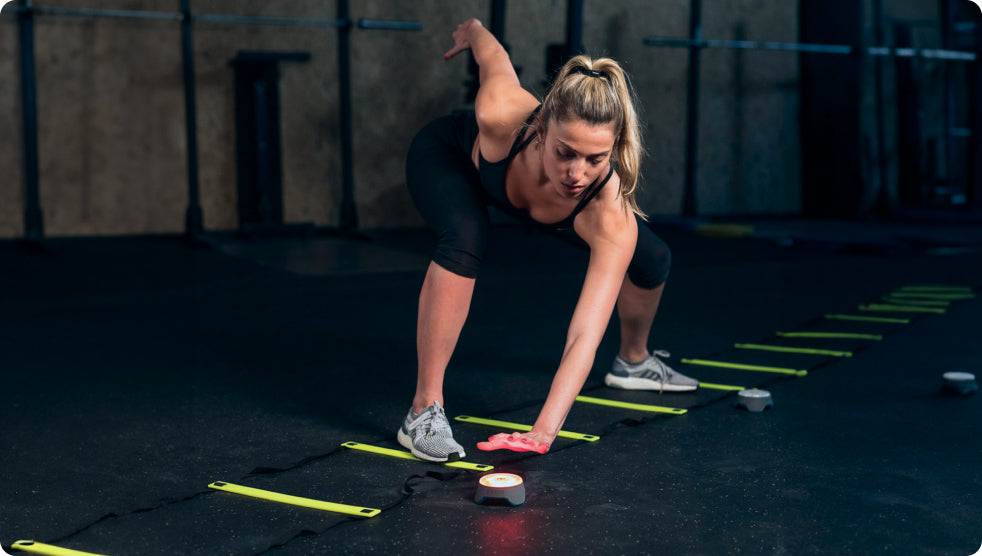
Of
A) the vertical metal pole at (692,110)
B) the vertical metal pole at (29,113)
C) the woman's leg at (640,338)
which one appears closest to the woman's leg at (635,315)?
the woman's leg at (640,338)

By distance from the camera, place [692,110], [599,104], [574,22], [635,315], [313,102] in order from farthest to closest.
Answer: [692,110] < [313,102] < [574,22] < [635,315] < [599,104]

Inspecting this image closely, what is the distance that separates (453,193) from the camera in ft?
8.00

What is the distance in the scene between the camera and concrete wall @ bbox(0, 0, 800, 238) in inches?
288

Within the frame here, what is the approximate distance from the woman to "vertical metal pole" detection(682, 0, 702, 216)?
6681 mm

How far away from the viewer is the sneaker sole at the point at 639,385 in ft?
10.3

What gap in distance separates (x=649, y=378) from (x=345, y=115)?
4.99 metres

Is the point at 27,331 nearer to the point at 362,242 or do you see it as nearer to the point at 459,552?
the point at 459,552

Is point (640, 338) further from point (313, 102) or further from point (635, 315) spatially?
point (313, 102)

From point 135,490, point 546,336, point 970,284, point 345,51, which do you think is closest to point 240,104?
point 345,51

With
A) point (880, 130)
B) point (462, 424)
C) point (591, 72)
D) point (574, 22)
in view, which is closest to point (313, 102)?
point (574, 22)

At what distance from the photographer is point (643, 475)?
2303 mm

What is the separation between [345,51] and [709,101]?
4.06 m

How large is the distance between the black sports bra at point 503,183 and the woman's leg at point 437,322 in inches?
9.1

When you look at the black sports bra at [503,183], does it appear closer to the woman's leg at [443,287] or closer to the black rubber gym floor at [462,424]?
the woman's leg at [443,287]
